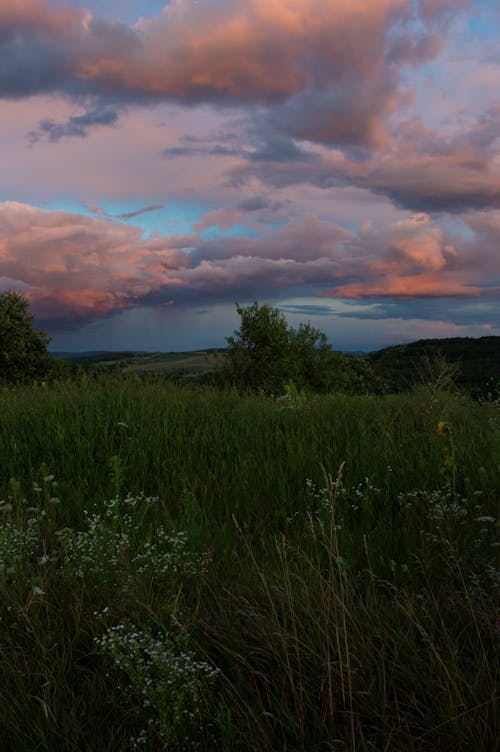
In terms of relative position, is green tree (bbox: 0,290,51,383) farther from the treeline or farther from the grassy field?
the grassy field

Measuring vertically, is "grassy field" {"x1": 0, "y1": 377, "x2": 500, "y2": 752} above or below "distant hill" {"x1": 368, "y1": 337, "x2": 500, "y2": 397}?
below

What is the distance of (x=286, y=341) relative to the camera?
70.4ft

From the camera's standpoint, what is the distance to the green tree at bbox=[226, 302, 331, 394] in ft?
66.9

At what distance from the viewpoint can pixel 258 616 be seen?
2.39 metres

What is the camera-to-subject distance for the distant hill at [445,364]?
8898mm

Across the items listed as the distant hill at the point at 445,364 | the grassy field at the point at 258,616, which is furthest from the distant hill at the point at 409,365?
the grassy field at the point at 258,616

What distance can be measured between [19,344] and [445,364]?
13808 millimetres

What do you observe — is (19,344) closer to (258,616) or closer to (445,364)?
(445,364)

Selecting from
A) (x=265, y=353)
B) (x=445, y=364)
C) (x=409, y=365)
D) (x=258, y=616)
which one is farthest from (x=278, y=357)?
(x=258, y=616)

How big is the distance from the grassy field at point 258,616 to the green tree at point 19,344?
512 inches

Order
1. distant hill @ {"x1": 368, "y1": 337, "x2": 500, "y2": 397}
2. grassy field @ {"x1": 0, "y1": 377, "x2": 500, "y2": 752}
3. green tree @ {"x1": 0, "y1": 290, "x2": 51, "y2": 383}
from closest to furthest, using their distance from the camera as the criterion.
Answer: grassy field @ {"x1": 0, "y1": 377, "x2": 500, "y2": 752}
distant hill @ {"x1": 368, "y1": 337, "x2": 500, "y2": 397}
green tree @ {"x1": 0, "y1": 290, "x2": 51, "y2": 383}

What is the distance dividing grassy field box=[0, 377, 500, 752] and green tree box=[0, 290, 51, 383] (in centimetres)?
1302

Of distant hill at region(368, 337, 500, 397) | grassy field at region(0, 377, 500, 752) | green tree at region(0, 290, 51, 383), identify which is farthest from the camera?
green tree at region(0, 290, 51, 383)

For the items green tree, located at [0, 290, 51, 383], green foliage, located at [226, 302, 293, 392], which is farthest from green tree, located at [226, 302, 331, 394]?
green tree, located at [0, 290, 51, 383]
